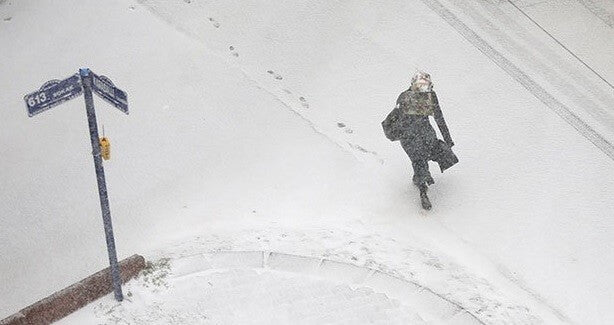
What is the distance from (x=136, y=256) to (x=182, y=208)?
38.9 inches

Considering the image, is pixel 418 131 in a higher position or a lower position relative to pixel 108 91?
lower

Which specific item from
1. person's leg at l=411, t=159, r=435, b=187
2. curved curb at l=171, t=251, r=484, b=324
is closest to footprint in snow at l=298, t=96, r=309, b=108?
person's leg at l=411, t=159, r=435, b=187

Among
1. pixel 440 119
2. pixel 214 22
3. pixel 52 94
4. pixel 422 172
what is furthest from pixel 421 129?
pixel 214 22

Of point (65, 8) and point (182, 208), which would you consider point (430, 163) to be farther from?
point (65, 8)

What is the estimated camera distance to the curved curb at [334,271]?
743 centimetres

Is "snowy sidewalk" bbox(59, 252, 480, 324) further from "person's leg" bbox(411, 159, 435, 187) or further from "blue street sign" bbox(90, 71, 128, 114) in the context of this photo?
"blue street sign" bbox(90, 71, 128, 114)

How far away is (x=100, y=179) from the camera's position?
255 inches

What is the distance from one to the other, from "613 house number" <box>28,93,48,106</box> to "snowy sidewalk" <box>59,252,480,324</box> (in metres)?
2.06

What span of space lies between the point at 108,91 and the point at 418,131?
316 cm

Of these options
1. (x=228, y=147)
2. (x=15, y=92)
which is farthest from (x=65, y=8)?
(x=228, y=147)

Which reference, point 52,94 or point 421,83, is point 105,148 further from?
point 421,83

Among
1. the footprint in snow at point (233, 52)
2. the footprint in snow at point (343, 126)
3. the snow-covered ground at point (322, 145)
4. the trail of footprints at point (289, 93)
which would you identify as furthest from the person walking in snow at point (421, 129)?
the footprint in snow at point (233, 52)

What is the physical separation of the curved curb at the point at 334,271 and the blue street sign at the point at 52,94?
2172 millimetres

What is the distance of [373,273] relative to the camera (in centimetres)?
769
